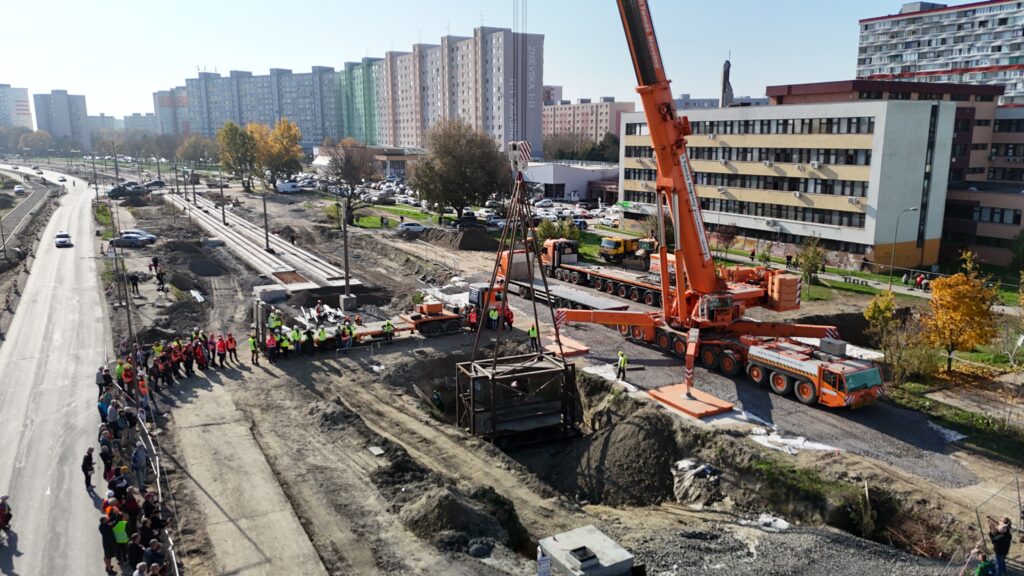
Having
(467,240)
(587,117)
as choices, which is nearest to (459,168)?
(467,240)

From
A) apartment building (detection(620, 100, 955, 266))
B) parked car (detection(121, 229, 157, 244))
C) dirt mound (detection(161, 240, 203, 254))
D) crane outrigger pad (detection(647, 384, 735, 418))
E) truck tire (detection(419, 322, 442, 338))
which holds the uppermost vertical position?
apartment building (detection(620, 100, 955, 266))

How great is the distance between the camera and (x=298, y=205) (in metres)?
80.1

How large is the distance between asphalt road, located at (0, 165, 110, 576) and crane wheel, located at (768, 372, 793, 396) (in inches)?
760

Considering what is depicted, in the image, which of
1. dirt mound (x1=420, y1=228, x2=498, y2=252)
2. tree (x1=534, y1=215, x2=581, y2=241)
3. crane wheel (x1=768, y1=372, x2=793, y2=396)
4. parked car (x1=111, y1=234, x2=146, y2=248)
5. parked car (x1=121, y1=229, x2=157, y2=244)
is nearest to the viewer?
crane wheel (x1=768, y1=372, x2=793, y2=396)

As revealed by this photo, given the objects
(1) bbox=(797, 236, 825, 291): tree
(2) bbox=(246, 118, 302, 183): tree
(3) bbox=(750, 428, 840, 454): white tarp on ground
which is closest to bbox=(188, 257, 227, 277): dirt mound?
(1) bbox=(797, 236, 825, 291): tree

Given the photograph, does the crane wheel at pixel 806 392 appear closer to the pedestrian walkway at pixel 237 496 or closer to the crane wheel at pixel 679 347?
the crane wheel at pixel 679 347

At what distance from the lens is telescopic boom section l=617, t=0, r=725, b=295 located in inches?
918

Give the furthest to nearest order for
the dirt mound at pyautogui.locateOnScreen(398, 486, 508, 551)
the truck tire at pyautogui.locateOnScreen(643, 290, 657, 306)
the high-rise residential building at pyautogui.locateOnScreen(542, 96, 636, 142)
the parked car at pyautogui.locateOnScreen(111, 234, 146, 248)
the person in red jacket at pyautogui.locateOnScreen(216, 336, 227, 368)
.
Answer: the high-rise residential building at pyautogui.locateOnScreen(542, 96, 636, 142) → the parked car at pyautogui.locateOnScreen(111, 234, 146, 248) → the truck tire at pyautogui.locateOnScreen(643, 290, 657, 306) → the person in red jacket at pyautogui.locateOnScreen(216, 336, 227, 368) → the dirt mound at pyautogui.locateOnScreen(398, 486, 508, 551)

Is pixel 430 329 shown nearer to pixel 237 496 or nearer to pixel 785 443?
pixel 237 496

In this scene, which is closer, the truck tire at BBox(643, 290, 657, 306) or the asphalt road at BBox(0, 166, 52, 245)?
the truck tire at BBox(643, 290, 657, 306)

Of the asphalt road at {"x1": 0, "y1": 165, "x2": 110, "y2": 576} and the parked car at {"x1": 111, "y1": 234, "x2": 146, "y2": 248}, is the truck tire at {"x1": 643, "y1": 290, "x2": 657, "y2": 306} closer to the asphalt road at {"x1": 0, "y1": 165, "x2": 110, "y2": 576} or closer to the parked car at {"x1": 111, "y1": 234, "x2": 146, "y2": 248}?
the asphalt road at {"x1": 0, "y1": 165, "x2": 110, "y2": 576}

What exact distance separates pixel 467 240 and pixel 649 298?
2134 cm

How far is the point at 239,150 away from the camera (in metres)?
97.6

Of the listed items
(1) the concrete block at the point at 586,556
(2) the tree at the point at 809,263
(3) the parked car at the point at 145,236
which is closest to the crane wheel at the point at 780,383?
(1) the concrete block at the point at 586,556
